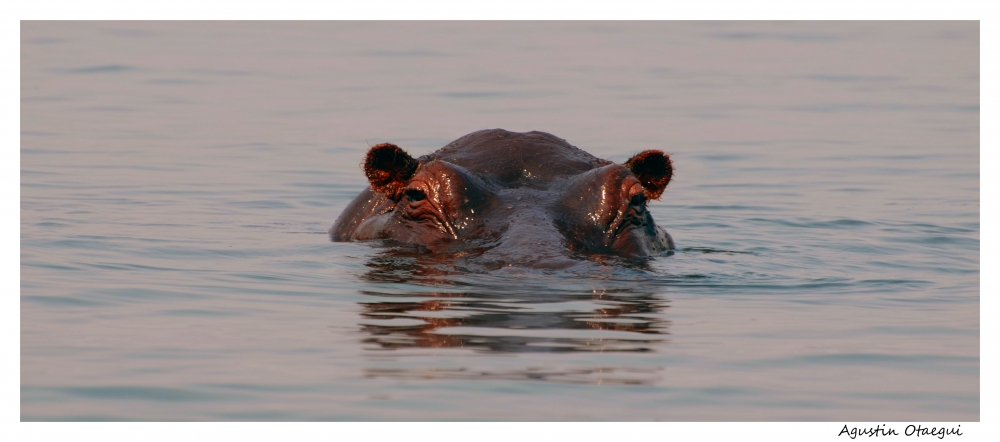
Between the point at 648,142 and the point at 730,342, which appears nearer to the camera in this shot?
the point at 730,342

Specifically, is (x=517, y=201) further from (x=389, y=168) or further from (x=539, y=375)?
(x=539, y=375)

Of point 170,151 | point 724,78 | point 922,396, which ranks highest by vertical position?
point 724,78

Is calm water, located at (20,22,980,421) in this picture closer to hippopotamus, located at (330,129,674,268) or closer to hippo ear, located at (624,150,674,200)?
hippopotamus, located at (330,129,674,268)

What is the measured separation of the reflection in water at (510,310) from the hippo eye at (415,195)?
2.54 ft

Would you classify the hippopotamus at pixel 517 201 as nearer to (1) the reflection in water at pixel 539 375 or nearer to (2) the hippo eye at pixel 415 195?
(2) the hippo eye at pixel 415 195

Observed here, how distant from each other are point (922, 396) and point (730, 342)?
151 cm

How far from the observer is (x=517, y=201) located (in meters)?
12.0

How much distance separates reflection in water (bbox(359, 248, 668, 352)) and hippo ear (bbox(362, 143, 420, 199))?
1.33m

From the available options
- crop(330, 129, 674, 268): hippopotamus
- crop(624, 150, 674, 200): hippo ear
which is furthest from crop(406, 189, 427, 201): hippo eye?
crop(624, 150, 674, 200): hippo ear

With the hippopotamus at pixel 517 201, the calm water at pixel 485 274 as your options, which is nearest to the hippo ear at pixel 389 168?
the hippopotamus at pixel 517 201

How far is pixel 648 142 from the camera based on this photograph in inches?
915

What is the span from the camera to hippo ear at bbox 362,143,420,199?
1264 centimetres

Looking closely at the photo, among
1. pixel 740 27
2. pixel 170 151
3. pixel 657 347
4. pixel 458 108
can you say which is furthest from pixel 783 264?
pixel 740 27

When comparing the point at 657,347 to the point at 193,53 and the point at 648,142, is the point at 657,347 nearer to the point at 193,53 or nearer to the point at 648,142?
the point at 648,142
